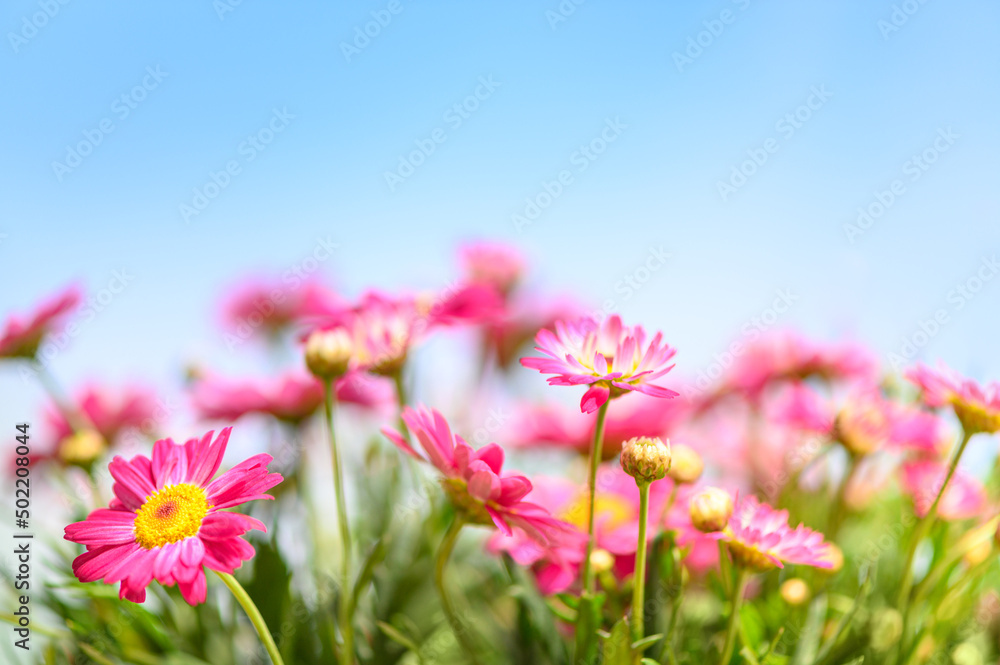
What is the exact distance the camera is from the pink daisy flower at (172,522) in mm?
264

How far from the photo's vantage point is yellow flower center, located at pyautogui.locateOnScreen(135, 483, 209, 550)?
28 cm

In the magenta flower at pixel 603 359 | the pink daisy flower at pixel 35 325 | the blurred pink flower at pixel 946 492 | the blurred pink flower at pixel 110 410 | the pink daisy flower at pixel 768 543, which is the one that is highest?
the pink daisy flower at pixel 35 325

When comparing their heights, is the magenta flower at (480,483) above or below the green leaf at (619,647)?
above

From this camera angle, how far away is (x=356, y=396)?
628mm

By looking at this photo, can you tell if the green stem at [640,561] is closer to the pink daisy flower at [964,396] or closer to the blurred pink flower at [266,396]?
the pink daisy flower at [964,396]

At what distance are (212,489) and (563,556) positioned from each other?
18 cm

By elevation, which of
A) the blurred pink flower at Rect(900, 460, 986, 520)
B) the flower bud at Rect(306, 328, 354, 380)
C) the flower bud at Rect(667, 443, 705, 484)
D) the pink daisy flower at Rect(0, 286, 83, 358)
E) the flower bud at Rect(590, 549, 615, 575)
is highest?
the pink daisy flower at Rect(0, 286, 83, 358)

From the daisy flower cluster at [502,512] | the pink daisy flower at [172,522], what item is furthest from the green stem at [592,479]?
the pink daisy flower at [172,522]

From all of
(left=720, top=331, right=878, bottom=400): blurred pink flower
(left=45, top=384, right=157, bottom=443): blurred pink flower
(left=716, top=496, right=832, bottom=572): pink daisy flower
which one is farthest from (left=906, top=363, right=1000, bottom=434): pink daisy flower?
(left=45, top=384, right=157, bottom=443): blurred pink flower

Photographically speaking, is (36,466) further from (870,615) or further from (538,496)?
(870,615)

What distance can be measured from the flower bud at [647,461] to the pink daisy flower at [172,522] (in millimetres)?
144

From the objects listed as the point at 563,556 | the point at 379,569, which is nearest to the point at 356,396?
the point at 379,569

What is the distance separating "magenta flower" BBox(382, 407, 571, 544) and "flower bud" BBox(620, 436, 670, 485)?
0.04m

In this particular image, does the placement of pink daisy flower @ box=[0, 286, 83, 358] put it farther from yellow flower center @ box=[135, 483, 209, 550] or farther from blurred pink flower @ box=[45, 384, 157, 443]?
yellow flower center @ box=[135, 483, 209, 550]
